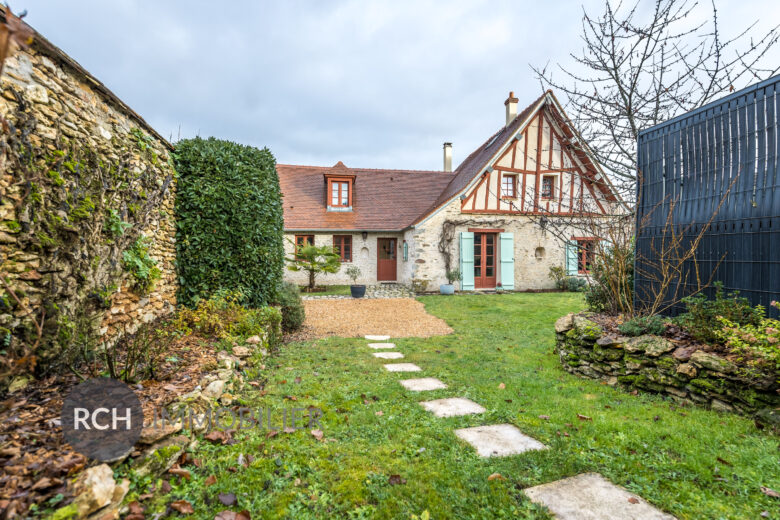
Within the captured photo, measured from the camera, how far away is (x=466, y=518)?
5.84 ft

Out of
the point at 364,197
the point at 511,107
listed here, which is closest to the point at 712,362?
the point at 511,107

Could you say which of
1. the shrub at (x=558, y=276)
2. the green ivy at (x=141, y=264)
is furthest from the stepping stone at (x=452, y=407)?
the shrub at (x=558, y=276)

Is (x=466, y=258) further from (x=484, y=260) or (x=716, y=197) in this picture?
(x=716, y=197)

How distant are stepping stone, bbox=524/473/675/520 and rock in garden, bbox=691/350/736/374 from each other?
1782mm

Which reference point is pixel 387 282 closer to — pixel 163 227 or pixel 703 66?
pixel 163 227

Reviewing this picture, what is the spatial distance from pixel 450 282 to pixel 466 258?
103 centimetres

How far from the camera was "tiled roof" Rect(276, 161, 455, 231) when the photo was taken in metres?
14.6

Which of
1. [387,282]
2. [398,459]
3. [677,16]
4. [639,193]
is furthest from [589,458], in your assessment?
[387,282]

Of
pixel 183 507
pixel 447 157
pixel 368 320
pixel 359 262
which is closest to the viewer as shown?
pixel 183 507

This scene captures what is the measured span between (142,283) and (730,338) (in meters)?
5.83

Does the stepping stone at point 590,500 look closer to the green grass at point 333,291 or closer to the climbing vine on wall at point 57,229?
the climbing vine on wall at point 57,229

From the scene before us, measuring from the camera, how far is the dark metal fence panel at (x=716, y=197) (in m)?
3.44

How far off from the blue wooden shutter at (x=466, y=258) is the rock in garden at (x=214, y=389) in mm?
10675

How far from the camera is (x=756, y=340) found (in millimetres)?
2885
